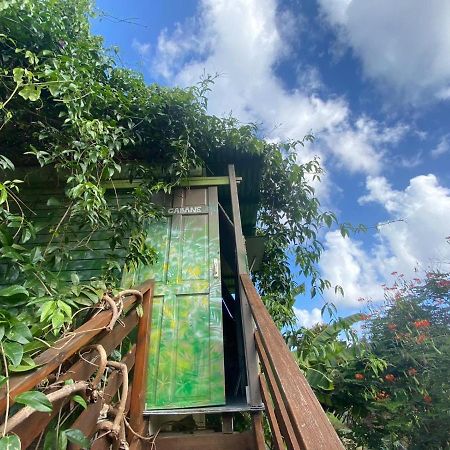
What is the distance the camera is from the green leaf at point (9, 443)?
0.63 m

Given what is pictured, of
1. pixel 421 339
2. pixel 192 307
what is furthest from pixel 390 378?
pixel 192 307

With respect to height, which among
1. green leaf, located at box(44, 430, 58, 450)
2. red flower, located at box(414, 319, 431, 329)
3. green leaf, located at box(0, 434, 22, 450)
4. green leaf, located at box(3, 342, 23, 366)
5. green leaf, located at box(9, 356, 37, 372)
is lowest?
green leaf, located at box(44, 430, 58, 450)

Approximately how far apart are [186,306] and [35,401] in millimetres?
1781

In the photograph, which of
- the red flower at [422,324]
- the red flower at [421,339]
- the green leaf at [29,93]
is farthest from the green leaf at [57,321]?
the red flower at [422,324]

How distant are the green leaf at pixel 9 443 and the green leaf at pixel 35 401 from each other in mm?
69

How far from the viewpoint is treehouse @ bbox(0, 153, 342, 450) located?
927mm

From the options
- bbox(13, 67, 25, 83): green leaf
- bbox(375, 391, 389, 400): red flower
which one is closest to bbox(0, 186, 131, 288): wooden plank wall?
bbox(13, 67, 25, 83): green leaf

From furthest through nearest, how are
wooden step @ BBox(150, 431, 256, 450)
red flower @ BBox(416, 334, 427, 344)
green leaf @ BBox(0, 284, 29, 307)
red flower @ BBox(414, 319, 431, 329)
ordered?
1. red flower @ BBox(414, 319, 431, 329)
2. red flower @ BBox(416, 334, 427, 344)
3. wooden step @ BBox(150, 431, 256, 450)
4. green leaf @ BBox(0, 284, 29, 307)

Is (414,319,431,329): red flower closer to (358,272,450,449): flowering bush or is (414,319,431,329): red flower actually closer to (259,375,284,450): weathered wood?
(358,272,450,449): flowering bush

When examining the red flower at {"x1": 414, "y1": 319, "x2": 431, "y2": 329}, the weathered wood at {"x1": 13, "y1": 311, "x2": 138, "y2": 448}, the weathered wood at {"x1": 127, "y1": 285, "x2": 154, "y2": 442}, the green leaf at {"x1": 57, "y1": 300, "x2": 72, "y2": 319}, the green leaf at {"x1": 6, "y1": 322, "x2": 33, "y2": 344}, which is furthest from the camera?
the red flower at {"x1": 414, "y1": 319, "x2": 431, "y2": 329}

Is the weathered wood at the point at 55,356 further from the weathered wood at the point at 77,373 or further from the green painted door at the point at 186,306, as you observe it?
the green painted door at the point at 186,306

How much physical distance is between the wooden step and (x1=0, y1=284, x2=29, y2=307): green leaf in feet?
4.28

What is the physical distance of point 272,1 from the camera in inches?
249

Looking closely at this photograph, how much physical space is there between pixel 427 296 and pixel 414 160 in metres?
4.78
